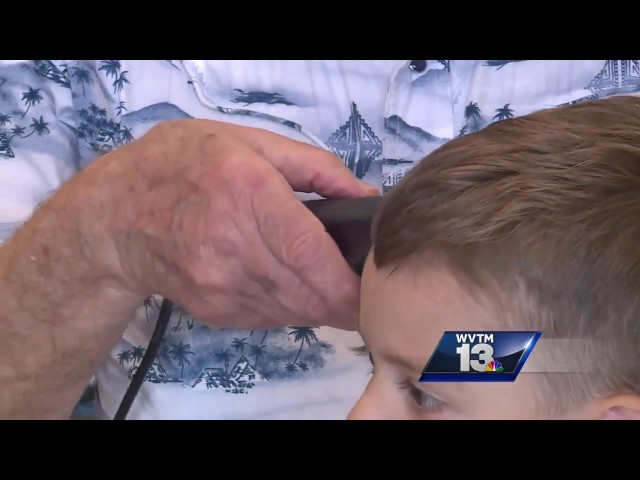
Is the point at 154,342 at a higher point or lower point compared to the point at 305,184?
lower

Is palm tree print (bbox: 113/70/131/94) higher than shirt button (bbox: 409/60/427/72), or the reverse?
palm tree print (bbox: 113/70/131/94)

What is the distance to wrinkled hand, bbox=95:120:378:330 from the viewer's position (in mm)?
430

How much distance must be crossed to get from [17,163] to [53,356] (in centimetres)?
17

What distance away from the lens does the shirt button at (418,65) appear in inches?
21.0

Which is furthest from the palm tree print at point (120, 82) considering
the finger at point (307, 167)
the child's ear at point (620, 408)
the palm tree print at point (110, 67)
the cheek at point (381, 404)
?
the child's ear at point (620, 408)

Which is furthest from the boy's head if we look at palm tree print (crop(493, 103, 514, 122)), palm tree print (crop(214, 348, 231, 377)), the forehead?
palm tree print (crop(214, 348, 231, 377))

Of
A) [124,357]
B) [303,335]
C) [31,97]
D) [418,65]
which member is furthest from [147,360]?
[418,65]

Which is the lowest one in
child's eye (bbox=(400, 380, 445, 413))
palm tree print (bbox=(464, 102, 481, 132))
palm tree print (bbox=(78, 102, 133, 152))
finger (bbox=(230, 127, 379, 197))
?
child's eye (bbox=(400, 380, 445, 413))

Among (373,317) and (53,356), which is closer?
(373,317)

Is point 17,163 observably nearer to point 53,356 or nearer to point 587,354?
point 53,356

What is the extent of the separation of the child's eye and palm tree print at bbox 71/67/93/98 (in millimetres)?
371

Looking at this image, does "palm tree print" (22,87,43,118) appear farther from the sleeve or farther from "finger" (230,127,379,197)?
"finger" (230,127,379,197)

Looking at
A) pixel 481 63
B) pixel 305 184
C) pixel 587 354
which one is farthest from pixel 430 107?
pixel 587 354
